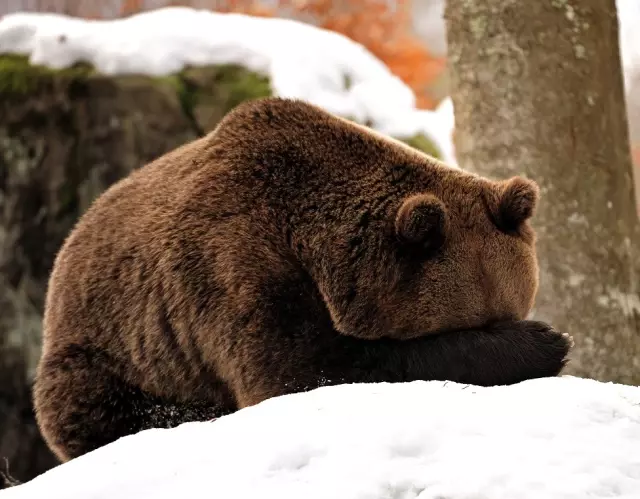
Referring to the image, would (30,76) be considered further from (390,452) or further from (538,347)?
(390,452)

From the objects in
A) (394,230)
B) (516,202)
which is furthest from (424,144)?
(394,230)

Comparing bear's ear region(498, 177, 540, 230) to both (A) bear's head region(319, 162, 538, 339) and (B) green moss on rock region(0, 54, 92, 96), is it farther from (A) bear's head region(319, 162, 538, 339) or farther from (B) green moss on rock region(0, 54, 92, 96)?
(B) green moss on rock region(0, 54, 92, 96)

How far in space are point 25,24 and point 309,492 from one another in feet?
24.8

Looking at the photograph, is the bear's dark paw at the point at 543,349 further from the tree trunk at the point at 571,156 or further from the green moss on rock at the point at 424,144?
the green moss on rock at the point at 424,144

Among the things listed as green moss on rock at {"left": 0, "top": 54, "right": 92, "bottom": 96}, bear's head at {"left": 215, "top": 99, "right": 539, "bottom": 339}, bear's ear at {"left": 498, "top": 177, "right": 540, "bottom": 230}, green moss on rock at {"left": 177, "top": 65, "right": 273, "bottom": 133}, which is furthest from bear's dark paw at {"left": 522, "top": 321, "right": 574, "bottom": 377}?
green moss on rock at {"left": 0, "top": 54, "right": 92, "bottom": 96}

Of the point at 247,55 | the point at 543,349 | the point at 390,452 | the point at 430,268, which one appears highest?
the point at 390,452

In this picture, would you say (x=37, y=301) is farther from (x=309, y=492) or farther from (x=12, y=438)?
(x=309, y=492)

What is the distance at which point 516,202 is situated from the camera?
3482 mm

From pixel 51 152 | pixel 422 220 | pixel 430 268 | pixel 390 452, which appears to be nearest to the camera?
pixel 390 452

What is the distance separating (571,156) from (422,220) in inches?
81.0

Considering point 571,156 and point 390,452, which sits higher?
point 390,452

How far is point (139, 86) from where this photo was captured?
7793 mm

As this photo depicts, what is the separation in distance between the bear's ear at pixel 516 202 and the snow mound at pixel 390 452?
119 centimetres

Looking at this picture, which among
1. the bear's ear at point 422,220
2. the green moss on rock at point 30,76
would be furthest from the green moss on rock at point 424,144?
the bear's ear at point 422,220
